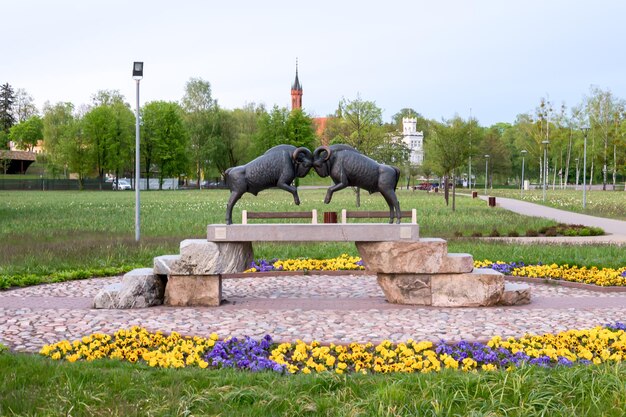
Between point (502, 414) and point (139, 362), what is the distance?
343cm

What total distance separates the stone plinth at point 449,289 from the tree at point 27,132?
9716cm

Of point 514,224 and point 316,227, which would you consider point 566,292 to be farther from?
point 514,224

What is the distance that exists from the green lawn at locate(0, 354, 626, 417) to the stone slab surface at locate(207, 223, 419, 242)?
11.5ft

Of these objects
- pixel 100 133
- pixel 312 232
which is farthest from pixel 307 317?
pixel 100 133

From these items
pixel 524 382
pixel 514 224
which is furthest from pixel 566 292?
pixel 514 224

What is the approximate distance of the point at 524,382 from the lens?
518 centimetres

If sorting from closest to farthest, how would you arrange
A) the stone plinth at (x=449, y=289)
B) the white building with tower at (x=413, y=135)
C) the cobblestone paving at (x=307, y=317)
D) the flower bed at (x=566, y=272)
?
the cobblestone paving at (x=307, y=317) < the stone plinth at (x=449, y=289) < the flower bed at (x=566, y=272) < the white building with tower at (x=413, y=135)

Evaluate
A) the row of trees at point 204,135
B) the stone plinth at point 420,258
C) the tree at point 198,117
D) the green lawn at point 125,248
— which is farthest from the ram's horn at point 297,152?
the tree at point 198,117

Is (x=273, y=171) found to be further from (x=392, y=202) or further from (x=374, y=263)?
(x=374, y=263)

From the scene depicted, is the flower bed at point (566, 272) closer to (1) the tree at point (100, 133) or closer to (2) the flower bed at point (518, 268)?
(2) the flower bed at point (518, 268)

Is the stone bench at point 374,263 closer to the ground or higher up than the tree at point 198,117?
closer to the ground

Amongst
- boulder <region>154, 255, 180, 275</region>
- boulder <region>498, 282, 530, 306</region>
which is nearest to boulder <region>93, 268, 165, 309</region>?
boulder <region>154, 255, 180, 275</region>

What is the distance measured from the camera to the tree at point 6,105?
106188 millimetres

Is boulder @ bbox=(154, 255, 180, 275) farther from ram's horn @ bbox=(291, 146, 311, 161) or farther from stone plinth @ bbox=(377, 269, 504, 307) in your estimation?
stone plinth @ bbox=(377, 269, 504, 307)
